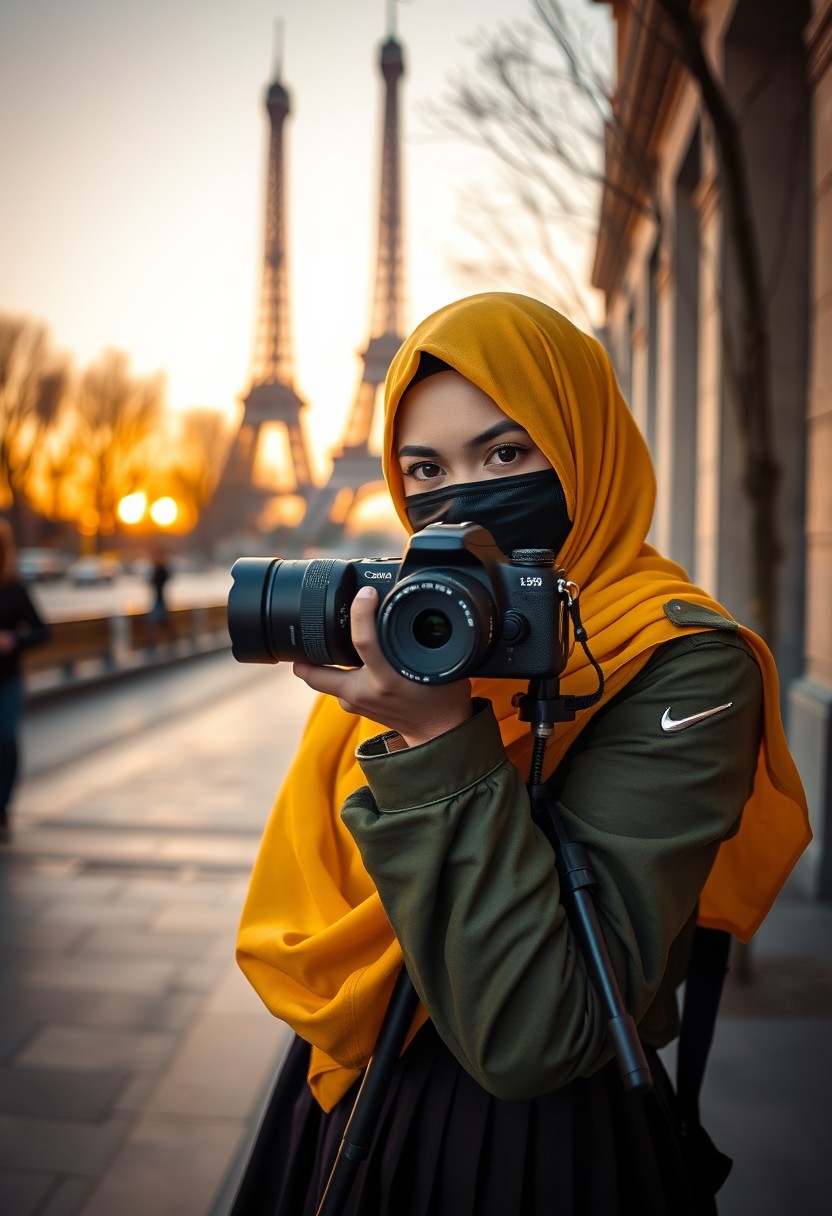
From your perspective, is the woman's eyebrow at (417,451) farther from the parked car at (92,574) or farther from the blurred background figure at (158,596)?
the parked car at (92,574)

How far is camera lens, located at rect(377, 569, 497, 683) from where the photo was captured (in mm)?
941

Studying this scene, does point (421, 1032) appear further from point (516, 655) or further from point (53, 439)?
point (53, 439)

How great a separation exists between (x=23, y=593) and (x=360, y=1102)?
201 inches

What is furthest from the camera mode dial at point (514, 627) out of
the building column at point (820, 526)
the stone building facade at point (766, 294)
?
the building column at point (820, 526)

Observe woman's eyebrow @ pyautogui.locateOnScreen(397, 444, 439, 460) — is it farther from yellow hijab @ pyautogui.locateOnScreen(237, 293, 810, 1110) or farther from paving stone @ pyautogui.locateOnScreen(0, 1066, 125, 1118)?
paving stone @ pyautogui.locateOnScreen(0, 1066, 125, 1118)

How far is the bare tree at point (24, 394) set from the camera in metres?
34.9

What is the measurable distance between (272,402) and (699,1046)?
31624 millimetres

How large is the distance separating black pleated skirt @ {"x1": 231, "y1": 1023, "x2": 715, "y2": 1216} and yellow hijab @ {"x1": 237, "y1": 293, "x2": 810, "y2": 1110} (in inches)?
3.5

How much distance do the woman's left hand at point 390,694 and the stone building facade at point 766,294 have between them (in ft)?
8.93

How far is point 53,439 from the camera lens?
38750 millimetres

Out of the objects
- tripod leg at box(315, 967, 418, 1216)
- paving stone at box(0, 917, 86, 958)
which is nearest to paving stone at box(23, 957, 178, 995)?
paving stone at box(0, 917, 86, 958)

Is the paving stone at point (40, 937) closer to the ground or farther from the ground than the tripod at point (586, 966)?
closer to the ground

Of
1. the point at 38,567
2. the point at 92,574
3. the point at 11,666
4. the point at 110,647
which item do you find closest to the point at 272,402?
the point at 92,574

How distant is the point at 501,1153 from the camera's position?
1127mm
